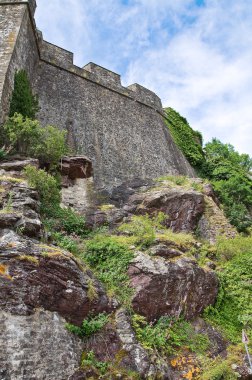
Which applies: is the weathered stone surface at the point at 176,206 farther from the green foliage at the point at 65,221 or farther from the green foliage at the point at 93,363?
the green foliage at the point at 93,363

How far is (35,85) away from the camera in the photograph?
1841 centimetres

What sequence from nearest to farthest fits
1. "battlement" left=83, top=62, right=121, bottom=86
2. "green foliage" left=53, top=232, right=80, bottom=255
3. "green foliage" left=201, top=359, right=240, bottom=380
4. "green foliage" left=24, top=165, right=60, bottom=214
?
"green foliage" left=201, top=359, right=240, bottom=380
"green foliage" left=53, top=232, right=80, bottom=255
"green foliage" left=24, top=165, right=60, bottom=214
"battlement" left=83, top=62, right=121, bottom=86

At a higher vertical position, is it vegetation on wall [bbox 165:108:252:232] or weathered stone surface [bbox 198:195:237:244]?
vegetation on wall [bbox 165:108:252:232]

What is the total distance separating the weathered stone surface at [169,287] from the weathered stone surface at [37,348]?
6.65ft

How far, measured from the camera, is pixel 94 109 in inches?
797

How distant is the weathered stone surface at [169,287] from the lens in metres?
8.55

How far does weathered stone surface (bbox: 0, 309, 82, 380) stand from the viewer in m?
5.93

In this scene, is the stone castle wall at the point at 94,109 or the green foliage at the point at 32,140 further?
the stone castle wall at the point at 94,109

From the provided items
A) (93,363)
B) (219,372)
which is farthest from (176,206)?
(93,363)

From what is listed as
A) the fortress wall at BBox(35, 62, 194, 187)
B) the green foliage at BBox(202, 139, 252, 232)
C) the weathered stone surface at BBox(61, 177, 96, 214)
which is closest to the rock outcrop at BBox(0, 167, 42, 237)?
the weathered stone surface at BBox(61, 177, 96, 214)

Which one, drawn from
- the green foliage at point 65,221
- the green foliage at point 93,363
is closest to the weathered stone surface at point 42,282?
the green foliage at point 93,363

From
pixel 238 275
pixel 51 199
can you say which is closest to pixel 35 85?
pixel 51 199

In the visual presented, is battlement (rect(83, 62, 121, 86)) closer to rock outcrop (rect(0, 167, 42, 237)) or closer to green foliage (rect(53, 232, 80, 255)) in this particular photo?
rock outcrop (rect(0, 167, 42, 237))

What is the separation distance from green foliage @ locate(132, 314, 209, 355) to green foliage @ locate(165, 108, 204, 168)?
54.1 feet
